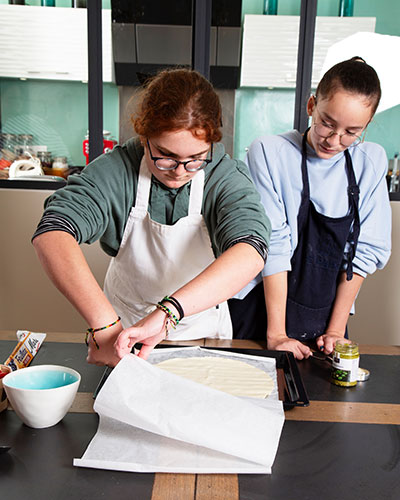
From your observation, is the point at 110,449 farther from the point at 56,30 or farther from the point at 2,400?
the point at 56,30

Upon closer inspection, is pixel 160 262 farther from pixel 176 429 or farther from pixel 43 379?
pixel 176 429

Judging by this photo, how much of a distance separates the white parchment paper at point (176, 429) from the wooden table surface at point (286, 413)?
22 millimetres

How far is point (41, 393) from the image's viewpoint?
867 mm

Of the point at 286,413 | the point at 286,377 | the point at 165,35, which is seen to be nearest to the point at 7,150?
the point at 165,35

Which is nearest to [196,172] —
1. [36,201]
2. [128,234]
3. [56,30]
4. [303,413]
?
[128,234]

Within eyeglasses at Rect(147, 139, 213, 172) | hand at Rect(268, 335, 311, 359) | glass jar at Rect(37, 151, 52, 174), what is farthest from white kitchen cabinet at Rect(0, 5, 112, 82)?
hand at Rect(268, 335, 311, 359)

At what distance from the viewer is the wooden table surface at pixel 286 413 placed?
0.75 meters

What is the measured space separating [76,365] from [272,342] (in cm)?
52

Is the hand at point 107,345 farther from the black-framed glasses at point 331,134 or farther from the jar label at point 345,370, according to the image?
the black-framed glasses at point 331,134

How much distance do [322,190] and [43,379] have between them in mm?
988

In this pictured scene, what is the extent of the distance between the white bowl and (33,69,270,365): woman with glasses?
126 millimetres

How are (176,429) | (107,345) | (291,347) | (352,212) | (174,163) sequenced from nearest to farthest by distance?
(176,429) → (107,345) → (174,163) → (291,347) → (352,212)

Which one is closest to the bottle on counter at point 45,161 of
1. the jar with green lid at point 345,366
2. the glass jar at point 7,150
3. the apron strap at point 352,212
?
the glass jar at point 7,150

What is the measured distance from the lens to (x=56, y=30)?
10.9ft
